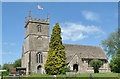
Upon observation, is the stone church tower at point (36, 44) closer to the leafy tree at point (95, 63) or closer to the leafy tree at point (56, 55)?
the leafy tree at point (56, 55)

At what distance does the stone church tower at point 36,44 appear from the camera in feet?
133

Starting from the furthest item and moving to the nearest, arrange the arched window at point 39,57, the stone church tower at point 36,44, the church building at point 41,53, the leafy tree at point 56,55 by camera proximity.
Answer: the arched window at point 39,57 < the stone church tower at point 36,44 < the church building at point 41,53 < the leafy tree at point 56,55

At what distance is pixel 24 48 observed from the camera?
150ft

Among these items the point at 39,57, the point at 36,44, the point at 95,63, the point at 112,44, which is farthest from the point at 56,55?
the point at 112,44

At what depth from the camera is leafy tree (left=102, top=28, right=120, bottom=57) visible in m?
48.8

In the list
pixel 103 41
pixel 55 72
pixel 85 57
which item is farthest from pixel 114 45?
pixel 55 72

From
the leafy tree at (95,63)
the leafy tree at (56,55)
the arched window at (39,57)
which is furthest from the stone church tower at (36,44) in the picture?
the leafy tree at (95,63)

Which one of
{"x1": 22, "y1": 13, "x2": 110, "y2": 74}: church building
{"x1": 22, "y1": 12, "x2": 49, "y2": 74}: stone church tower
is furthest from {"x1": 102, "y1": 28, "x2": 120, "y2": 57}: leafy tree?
{"x1": 22, "y1": 12, "x2": 49, "y2": 74}: stone church tower

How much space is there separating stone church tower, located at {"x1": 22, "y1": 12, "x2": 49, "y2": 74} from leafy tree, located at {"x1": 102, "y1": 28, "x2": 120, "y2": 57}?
58.1ft

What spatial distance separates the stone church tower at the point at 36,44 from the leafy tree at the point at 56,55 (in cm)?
630

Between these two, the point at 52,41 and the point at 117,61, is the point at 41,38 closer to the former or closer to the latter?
the point at 52,41

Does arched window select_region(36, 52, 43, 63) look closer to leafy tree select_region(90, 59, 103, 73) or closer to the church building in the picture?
the church building

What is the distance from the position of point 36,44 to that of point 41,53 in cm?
239

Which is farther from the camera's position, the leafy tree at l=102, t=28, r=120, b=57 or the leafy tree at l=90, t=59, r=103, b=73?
the leafy tree at l=102, t=28, r=120, b=57
